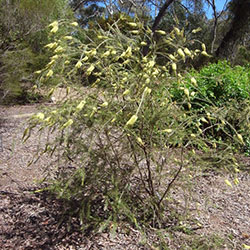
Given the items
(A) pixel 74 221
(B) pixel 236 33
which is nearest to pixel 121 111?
(A) pixel 74 221

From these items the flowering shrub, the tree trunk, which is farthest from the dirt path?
the tree trunk

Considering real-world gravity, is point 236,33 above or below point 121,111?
above

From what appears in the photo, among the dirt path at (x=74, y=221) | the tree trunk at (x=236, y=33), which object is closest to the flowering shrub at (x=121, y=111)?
the dirt path at (x=74, y=221)

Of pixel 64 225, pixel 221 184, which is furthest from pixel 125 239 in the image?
pixel 221 184

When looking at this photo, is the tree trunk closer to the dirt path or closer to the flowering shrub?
the dirt path

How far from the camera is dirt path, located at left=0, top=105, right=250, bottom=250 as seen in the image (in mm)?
2326

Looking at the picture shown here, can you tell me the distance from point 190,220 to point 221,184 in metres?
1.05

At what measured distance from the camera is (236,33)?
9008mm

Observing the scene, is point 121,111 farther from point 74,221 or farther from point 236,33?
point 236,33

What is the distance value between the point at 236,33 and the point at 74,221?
817 centimetres

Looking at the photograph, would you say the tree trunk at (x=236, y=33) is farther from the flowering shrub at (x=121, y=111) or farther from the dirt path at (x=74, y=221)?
the flowering shrub at (x=121, y=111)

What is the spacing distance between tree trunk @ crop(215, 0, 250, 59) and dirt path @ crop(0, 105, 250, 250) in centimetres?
616

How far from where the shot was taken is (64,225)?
8.21ft

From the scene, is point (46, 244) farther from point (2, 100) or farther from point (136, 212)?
point (2, 100)
